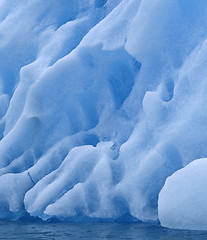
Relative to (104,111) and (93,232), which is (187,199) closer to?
(93,232)

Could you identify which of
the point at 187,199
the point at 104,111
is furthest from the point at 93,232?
the point at 104,111

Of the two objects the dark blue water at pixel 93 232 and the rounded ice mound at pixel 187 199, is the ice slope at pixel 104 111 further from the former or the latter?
the rounded ice mound at pixel 187 199

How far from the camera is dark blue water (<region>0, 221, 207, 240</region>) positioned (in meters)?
4.87

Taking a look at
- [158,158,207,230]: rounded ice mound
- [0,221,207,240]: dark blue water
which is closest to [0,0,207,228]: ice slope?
[0,221,207,240]: dark blue water

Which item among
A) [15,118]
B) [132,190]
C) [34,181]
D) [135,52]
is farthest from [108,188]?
[15,118]

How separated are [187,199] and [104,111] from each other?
2510mm

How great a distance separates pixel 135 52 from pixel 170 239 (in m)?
2.73

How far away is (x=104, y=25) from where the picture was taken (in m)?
7.12

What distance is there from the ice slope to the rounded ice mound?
27.9 inches

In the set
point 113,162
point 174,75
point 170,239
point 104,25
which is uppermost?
point 104,25

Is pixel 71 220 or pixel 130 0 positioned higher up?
pixel 130 0

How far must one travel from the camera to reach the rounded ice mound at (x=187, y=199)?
489 centimetres

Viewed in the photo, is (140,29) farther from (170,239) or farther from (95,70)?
(170,239)

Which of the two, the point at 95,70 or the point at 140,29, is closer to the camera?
the point at 140,29
